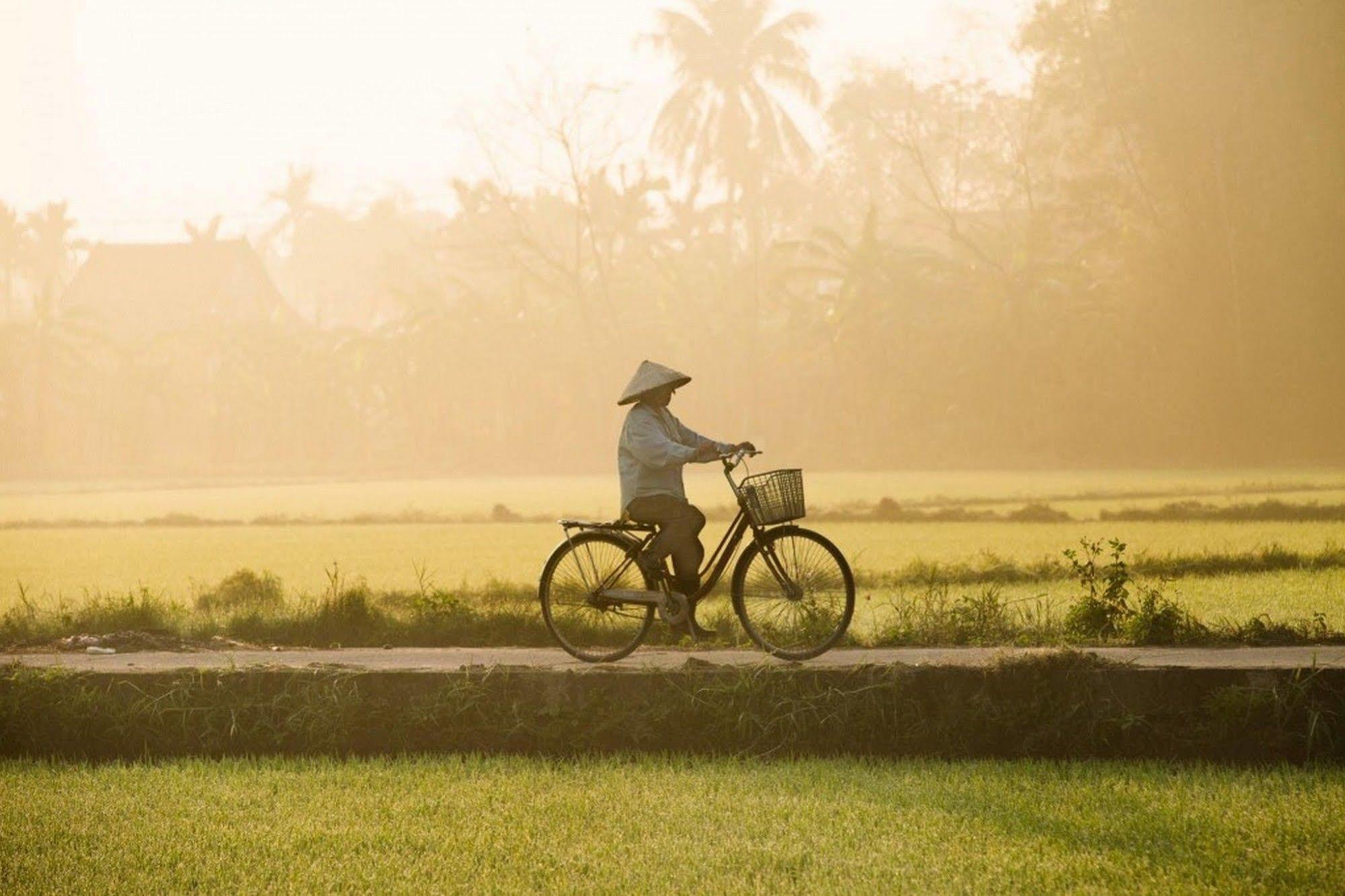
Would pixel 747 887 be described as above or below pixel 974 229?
below

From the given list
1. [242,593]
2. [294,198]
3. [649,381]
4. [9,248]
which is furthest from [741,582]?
[294,198]

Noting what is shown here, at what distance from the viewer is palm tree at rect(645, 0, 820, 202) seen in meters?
44.3

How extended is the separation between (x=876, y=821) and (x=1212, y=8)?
28.6 metres

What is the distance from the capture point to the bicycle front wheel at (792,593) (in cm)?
674

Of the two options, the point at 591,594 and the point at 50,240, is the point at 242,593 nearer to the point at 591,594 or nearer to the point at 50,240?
the point at 591,594

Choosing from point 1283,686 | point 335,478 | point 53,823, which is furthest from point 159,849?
point 335,478

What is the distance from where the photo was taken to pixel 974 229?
129 feet

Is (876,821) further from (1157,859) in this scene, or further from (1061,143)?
(1061,143)

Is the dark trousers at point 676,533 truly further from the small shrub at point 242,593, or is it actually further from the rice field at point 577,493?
the rice field at point 577,493

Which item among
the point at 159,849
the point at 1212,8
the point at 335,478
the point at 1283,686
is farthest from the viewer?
the point at 335,478

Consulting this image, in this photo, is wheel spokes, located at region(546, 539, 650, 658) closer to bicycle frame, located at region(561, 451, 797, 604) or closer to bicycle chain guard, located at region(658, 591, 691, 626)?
bicycle frame, located at region(561, 451, 797, 604)

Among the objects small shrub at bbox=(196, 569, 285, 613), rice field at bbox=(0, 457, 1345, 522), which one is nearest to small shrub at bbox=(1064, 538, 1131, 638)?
small shrub at bbox=(196, 569, 285, 613)

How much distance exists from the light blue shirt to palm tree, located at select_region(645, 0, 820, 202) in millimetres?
37834

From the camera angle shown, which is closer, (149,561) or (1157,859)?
(1157,859)
